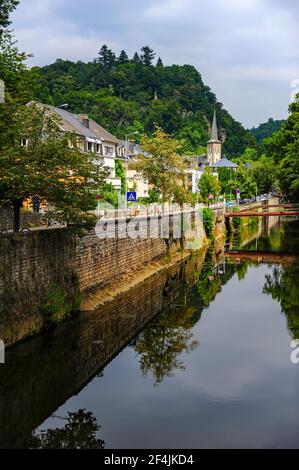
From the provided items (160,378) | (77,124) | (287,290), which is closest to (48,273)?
(160,378)

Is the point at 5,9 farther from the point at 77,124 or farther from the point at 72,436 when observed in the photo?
the point at 77,124

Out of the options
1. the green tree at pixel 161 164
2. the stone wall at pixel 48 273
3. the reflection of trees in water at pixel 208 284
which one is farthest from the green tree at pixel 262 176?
the stone wall at pixel 48 273

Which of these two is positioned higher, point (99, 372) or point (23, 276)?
point (23, 276)

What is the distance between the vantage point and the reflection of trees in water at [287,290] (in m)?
33.4

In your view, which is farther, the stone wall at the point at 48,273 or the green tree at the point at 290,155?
the green tree at the point at 290,155

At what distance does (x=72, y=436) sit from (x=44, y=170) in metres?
11.7

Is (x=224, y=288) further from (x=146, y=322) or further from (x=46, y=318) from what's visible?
(x=46, y=318)

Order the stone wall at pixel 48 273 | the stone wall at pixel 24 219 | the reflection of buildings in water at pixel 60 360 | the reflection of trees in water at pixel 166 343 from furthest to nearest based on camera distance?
the stone wall at pixel 24 219, the reflection of trees in water at pixel 166 343, the stone wall at pixel 48 273, the reflection of buildings in water at pixel 60 360

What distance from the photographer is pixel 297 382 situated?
22578 mm

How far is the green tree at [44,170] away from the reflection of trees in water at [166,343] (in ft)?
20.5

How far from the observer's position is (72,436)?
721 inches

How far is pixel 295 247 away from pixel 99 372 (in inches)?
1803

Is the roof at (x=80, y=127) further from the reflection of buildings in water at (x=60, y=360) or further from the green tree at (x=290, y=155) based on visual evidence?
the reflection of buildings in water at (x=60, y=360)
